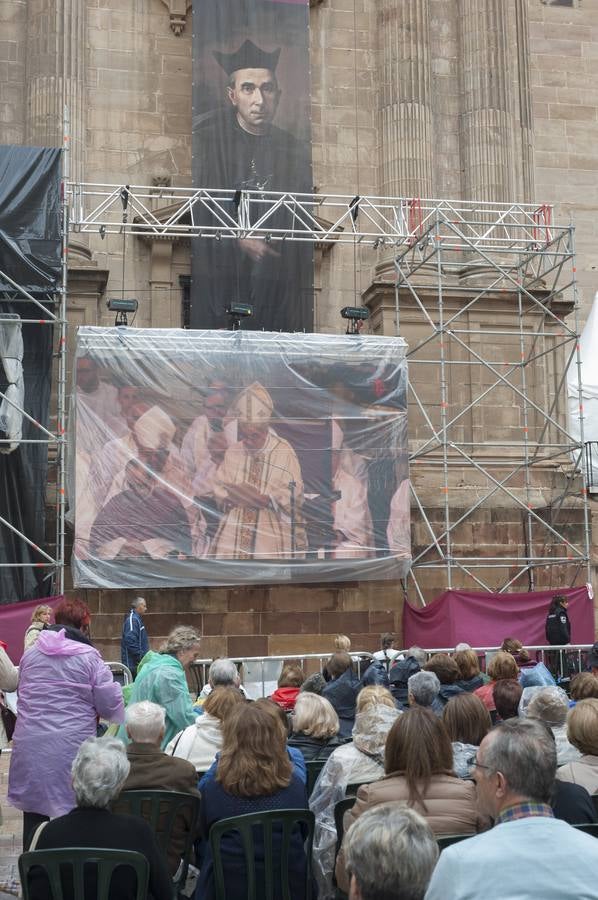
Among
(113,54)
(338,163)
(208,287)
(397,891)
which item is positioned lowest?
(397,891)

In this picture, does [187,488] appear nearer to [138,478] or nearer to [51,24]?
[138,478]

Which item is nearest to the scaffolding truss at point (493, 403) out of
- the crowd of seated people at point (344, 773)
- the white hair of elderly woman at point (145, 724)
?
the crowd of seated people at point (344, 773)

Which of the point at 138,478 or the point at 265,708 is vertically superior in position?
the point at 138,478

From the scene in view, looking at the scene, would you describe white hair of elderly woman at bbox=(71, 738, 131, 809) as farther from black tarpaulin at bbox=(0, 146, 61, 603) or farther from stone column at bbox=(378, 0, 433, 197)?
stone column at bbox=(378, 0, 433, 197)

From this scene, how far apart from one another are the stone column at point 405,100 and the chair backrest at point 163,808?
53.7 feet

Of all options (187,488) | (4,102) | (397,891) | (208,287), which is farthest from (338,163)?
(397,891)

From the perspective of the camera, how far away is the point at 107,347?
1706cm

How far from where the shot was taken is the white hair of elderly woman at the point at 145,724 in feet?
19.4

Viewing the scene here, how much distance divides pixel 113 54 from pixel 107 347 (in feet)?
21.4

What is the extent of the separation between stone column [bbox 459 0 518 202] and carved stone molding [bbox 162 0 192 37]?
4.90 meters

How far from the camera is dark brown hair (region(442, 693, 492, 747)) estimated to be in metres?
6.39

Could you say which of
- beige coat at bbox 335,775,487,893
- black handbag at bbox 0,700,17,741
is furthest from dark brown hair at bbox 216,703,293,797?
black handbag at bbox 0,700,17,741

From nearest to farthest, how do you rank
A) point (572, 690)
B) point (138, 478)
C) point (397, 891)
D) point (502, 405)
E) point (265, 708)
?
point (397, 891) < point (265, 708) < point (572, 690) < point (138, 478) < point (502, 405)

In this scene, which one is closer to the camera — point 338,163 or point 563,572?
point 563,572
